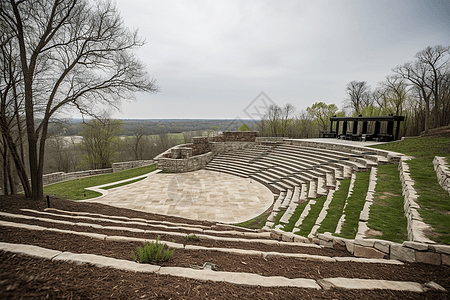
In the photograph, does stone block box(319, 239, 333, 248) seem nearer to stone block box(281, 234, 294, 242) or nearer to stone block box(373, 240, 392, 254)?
stone block box(281, 234, 294, 242)

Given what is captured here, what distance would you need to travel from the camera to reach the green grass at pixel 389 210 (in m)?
3.77

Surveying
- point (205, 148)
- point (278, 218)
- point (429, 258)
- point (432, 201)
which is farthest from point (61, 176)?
point (432, 201)

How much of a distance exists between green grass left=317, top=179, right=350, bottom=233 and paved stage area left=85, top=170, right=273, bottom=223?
296 cm

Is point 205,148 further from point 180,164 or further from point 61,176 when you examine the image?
point 61,176

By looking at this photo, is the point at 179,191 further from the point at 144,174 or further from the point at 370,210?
the point at 370,210

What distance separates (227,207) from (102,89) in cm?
738

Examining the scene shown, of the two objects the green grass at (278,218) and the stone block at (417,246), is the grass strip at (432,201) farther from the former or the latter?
A: the green grass at (278,218)

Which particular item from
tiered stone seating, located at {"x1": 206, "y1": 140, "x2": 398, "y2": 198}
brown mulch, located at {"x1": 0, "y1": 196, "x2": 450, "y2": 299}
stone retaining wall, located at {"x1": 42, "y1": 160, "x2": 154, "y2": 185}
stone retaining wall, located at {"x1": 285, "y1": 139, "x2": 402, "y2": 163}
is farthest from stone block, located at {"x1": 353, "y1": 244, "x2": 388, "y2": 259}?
stone retaining wall, located at {"x1": 42, "y1": 160, "x2": 154, "y2": 185}

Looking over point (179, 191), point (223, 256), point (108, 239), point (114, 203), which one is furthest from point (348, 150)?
point (114, 203)

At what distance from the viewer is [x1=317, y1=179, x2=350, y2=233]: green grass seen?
468 cm

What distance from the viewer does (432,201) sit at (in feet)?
14.5

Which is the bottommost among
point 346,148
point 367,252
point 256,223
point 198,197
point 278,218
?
point 198,197

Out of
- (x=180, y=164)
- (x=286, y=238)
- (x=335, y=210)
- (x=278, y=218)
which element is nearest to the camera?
(x=286, y=238)

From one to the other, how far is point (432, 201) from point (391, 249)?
2544 millimetres
